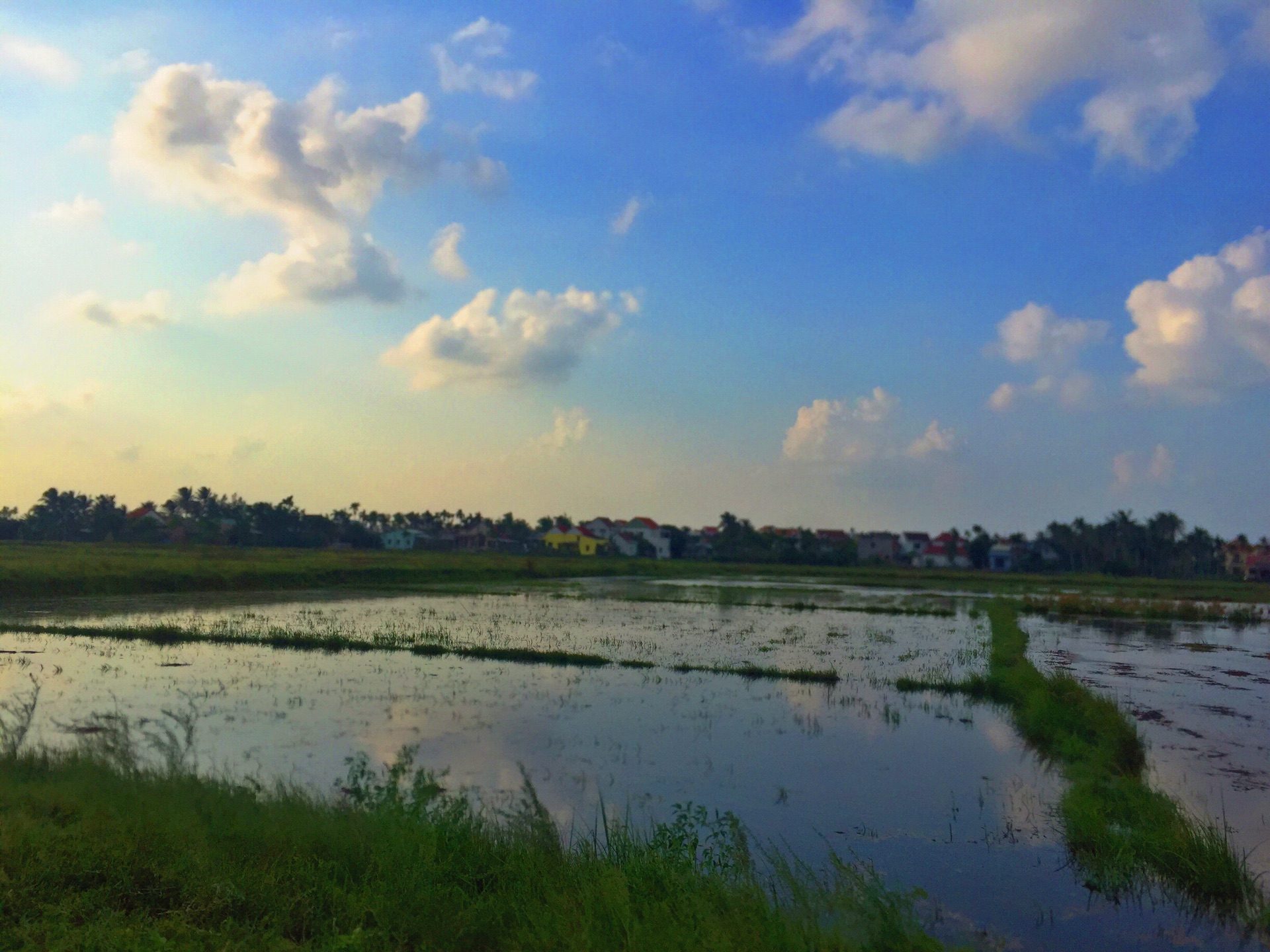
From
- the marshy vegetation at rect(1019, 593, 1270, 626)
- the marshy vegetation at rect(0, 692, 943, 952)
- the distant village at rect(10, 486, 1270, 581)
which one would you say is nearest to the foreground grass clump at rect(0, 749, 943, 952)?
the marshy vegetation at rect(0, 692, 943, 952)

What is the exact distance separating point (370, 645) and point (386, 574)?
78.1ft

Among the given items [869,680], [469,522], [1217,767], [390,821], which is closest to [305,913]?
[390,821]

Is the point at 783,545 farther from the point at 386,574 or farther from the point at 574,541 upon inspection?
the point at 386,574

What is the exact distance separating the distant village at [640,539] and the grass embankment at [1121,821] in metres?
64.2

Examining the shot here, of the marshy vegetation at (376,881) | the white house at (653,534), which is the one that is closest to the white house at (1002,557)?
the white house at (653,534)

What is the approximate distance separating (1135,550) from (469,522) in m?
68.1

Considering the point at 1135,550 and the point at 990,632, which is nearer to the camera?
the point at 990,632

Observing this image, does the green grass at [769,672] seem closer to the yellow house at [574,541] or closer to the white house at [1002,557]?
the yellow house at [574,541]

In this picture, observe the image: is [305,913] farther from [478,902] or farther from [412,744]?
[412,744]

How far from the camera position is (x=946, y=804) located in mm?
8625

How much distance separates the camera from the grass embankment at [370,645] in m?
16.1

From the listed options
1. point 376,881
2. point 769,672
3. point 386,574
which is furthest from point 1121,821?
point 386,574

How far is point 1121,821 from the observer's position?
793 centimetres

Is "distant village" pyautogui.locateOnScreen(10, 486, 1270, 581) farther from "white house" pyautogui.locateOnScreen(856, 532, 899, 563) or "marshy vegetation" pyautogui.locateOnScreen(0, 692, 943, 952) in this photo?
"marshy vegetation" pyautogui.locateOnScreen(0, 692, 943, 952)
